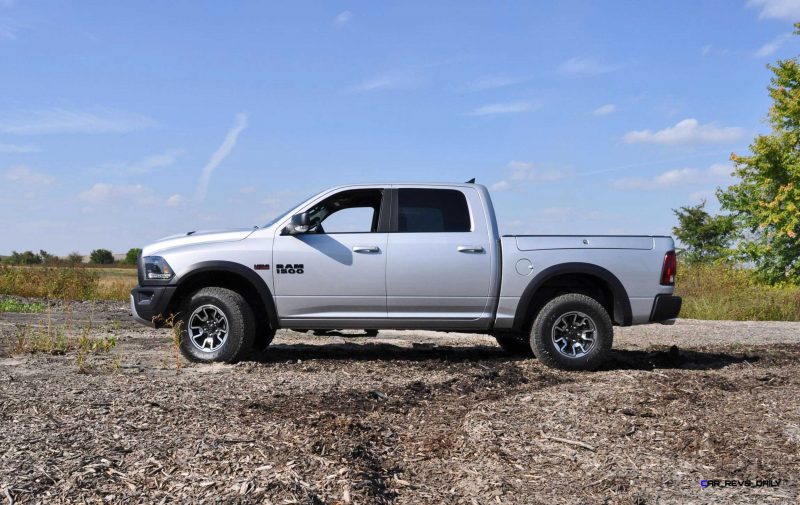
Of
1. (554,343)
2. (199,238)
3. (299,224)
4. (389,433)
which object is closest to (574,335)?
(554,343)

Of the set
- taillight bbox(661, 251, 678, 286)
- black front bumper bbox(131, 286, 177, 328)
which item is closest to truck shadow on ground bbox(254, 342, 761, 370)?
taillight bbox(661, 251, 678, 286)

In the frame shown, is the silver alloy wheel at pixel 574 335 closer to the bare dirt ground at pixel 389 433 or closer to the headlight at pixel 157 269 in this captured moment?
the bare dirt ground at pixel 389 433

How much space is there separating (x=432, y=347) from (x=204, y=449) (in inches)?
239

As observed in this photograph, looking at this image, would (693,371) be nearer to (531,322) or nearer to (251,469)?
(531,322)

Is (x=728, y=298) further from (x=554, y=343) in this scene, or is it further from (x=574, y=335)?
(x=554, y=343)

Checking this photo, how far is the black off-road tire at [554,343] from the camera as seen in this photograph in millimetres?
8188

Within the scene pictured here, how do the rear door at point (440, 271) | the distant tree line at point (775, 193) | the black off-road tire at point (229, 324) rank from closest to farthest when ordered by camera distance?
the black off-road tire at point (229, 324) < the rear door at point (440, 271) < the distant tree line at point (775, 193)

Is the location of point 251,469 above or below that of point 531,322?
below

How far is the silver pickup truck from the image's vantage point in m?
8.21

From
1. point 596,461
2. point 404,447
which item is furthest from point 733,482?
point 404,447

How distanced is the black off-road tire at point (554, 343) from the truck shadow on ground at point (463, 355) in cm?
45

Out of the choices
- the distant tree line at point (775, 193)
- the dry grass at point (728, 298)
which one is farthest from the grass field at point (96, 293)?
the distant tree line at point (775, 193)

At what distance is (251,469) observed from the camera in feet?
14.4

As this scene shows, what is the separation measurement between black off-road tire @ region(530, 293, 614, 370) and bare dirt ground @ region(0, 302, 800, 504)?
0.68ft
